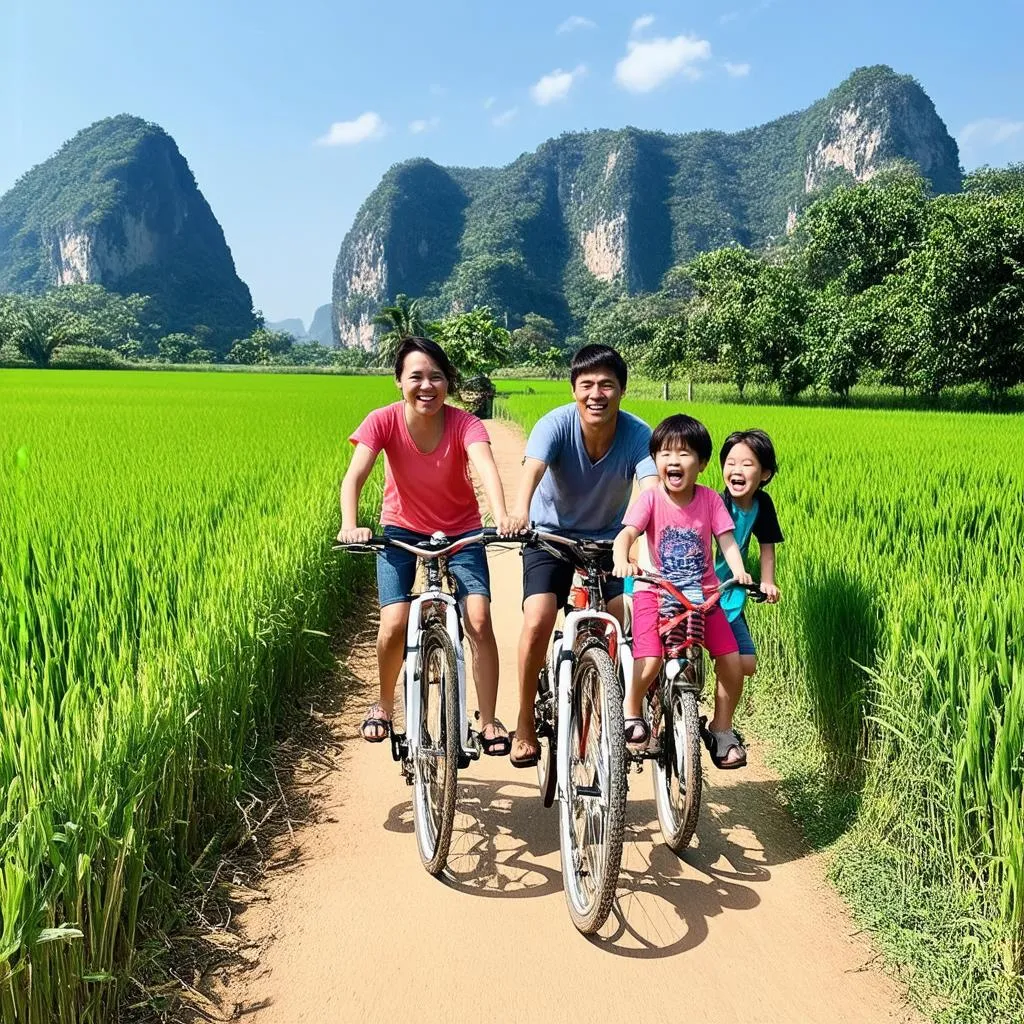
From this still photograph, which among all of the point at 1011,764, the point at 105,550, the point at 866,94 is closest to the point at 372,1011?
the point at 1011,764

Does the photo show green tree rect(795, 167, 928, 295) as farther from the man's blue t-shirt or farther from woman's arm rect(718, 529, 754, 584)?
woman's arm rect(718, 529, 754, 584)

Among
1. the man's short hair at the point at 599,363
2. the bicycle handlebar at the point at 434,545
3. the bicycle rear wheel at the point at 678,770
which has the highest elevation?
the man's short hair at the point at 599,363

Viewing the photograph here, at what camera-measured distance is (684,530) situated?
8.48 feet

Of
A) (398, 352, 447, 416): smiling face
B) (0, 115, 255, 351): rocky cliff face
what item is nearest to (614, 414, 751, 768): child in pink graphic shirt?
(398, 352, 447, 416): smiling face

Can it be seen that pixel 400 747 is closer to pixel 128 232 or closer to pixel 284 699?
pixel 284 699

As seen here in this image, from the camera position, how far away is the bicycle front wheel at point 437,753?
7.75ft

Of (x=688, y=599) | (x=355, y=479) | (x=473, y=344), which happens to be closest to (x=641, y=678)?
(x=688, y=599)

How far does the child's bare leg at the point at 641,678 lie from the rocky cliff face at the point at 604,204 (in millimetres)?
103152

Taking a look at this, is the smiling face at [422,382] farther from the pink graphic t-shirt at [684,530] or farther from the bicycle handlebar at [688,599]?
the bicycle handlebar at [688,599]

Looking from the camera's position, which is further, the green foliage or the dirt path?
the green foliage

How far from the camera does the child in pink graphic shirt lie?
2551mm

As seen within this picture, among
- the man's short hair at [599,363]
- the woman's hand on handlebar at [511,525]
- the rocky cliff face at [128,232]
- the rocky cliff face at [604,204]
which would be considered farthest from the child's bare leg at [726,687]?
the rocky cliff face at [604,204]

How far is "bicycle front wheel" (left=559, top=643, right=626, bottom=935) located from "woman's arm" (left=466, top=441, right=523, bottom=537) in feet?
1.47

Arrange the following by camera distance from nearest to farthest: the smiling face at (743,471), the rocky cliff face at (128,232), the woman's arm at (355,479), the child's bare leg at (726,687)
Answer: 1. the child's bare leg at (726,687)
2. the woman's arm at (355,479)
3. the smiling face at (743,471)
4. the rocky cliff face at (128,232)
